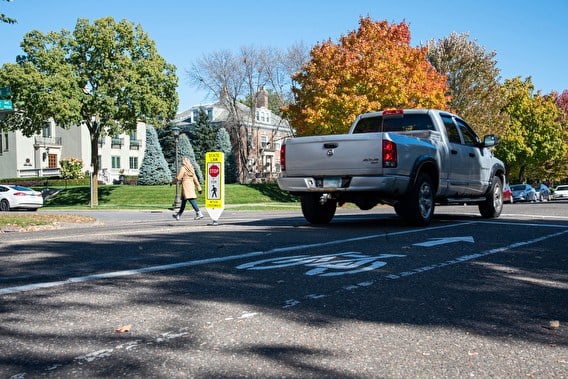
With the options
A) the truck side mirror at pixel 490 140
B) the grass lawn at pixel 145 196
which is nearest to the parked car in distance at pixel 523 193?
the grass lawn at pixel 145 196

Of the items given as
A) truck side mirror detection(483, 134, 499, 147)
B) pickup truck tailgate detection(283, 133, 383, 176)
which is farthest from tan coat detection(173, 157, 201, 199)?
truck side mirror detection(483, 134, 499, 147)

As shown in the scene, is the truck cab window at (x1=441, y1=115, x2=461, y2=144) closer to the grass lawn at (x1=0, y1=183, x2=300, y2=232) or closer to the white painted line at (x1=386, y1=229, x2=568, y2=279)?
the white painted line at (x1=386, y1=229, x2=568, y2=279)

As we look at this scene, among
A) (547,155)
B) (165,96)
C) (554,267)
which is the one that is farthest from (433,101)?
(547,155)

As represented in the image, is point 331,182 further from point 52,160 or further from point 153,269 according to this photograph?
point 52,160

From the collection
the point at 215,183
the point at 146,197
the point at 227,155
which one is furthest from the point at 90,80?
the point at 227,155

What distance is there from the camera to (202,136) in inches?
2948

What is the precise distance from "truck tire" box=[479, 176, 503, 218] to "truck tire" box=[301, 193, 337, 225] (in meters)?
3.94

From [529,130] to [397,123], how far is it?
53.4 meters

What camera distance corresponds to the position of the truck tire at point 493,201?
13.0 metres

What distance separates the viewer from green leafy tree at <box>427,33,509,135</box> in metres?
42.5

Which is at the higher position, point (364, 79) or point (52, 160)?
point (364, 79)

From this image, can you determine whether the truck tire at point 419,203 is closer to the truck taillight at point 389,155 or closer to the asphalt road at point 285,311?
the truck taillight at point 389,155

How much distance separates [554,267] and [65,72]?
31.2 m

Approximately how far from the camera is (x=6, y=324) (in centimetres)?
364
